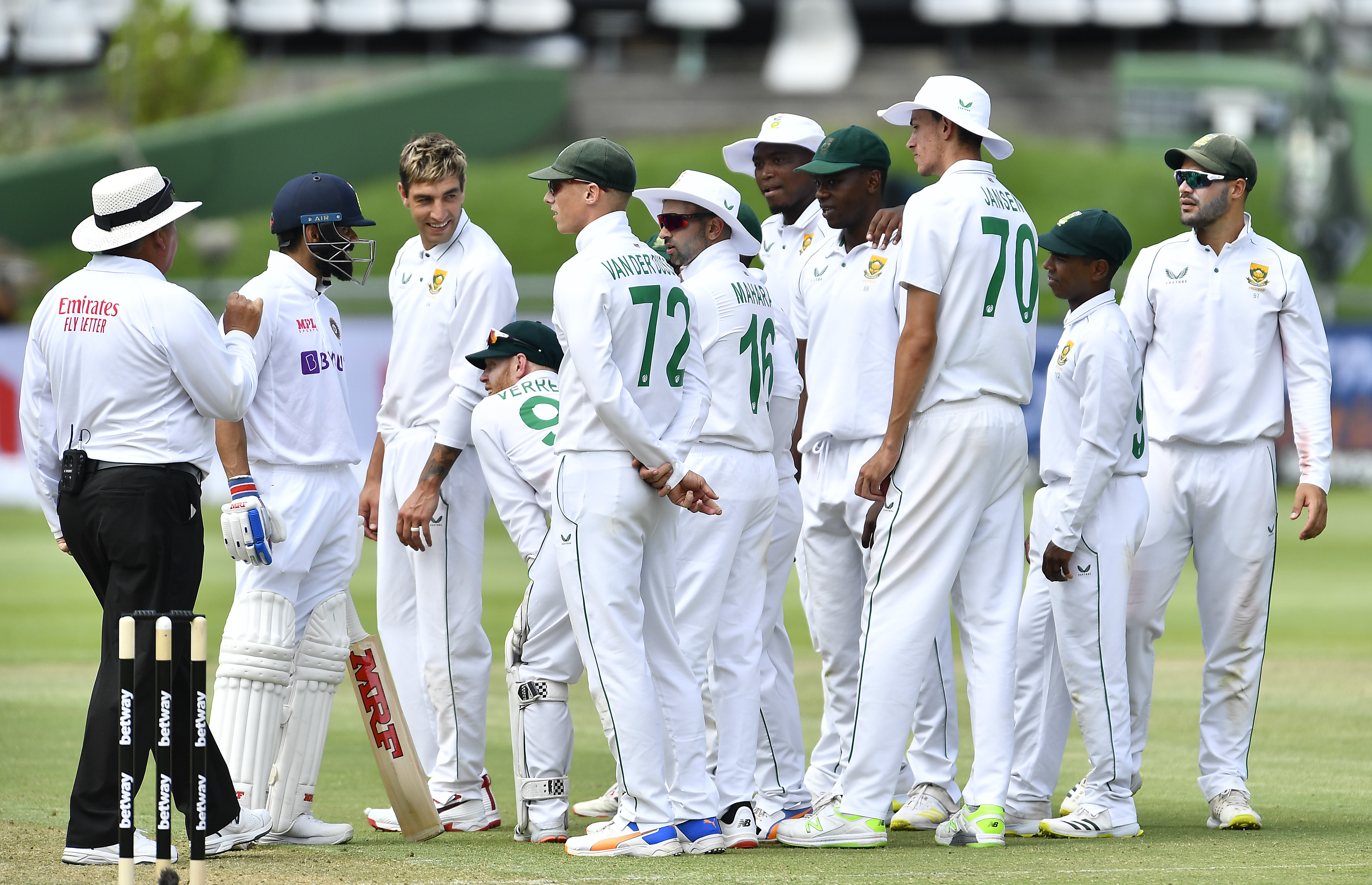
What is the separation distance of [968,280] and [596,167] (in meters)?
1.39

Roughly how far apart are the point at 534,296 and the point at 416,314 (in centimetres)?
2164

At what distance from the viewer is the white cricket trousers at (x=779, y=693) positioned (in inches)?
257

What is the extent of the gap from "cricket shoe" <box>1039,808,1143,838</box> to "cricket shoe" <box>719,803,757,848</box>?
1074 millimetres

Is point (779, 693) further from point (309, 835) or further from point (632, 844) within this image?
point (309, 835)

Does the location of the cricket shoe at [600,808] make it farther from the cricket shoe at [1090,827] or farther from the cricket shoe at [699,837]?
the cricket shoe at [1090,827]

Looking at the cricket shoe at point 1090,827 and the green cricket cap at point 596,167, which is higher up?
the green cricket cap at point 596,167

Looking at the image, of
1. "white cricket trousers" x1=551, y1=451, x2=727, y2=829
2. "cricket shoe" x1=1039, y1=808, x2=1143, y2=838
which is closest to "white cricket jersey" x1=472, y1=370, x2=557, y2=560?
"white cricket trousers" x1=551, y1=451, x2=727, y2=829

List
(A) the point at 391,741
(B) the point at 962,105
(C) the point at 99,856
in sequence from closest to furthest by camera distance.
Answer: (C) the point at 99,856 < (B) the point at 962,105 < (A) the point at 391,741

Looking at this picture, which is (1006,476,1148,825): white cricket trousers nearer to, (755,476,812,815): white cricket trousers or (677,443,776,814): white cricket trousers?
(755,476,812,815): white cricket trousers

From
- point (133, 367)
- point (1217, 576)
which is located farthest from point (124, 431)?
point (1217, 576)

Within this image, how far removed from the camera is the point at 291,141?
42.4 metres

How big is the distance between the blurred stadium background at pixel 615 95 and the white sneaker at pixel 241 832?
29362mm

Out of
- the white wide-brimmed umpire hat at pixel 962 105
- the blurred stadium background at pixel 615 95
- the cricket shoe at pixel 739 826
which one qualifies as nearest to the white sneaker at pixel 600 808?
the cricket shoe at pixel 739 826

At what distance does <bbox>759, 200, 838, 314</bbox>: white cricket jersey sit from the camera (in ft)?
→ 23.6
